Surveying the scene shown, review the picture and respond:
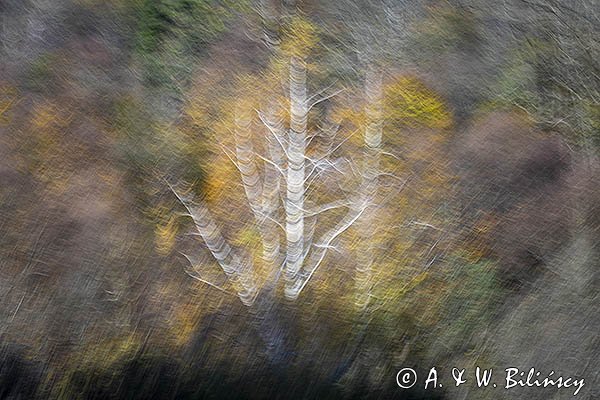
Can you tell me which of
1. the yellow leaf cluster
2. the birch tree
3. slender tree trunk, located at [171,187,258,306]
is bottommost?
slender tree trunk, located at [171,187,258,306]

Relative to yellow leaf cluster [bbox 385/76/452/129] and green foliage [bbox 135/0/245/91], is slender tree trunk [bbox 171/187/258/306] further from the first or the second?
yellow leaf cluster [bbox 385/76/452/129]

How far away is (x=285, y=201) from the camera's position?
5.57m

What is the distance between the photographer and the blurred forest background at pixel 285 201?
5.60 metres

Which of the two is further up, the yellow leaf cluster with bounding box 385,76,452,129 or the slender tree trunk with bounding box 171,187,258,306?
the yellow leaf cluster with bounding box 385,76,452,129

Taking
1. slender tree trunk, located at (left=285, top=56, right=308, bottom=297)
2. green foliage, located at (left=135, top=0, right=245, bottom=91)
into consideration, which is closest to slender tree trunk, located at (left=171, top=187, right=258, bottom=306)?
slender tree trunk, located at (left=285, top=56, right=308, bottom=297)

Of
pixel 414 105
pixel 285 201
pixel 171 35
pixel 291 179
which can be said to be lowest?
pixel 285 201

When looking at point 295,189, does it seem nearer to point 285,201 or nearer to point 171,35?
point 285,201

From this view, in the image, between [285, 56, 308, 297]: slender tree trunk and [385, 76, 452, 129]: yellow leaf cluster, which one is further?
[385, 76, 452, 129]: yellow leaf cluster

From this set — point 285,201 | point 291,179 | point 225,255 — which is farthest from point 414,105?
point 225,255

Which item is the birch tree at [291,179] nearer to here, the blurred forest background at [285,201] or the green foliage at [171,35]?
the blurred forest background at [285,201]

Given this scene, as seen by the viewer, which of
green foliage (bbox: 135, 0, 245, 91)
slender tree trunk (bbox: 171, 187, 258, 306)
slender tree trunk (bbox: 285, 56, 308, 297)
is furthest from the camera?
green foliage (bbox: 135, 0, 245, 91)

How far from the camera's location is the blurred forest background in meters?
5.60

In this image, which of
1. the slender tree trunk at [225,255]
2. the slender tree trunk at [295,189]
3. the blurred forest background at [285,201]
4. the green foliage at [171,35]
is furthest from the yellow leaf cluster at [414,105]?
the slender tree trunk at [225,255]

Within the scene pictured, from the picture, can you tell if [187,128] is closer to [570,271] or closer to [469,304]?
[469,304]
